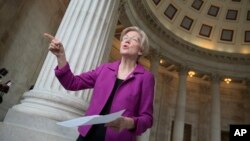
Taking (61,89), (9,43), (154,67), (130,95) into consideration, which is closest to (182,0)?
(154,67)

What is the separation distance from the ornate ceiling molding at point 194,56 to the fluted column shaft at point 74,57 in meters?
12.4

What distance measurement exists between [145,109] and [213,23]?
21700 mm

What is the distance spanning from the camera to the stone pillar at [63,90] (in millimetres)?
3914

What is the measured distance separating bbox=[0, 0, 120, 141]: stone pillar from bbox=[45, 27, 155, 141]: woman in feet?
5.69

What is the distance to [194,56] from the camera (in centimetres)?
2019

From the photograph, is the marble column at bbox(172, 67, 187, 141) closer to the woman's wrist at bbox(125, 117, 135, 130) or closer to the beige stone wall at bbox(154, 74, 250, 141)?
the beige stone wall at bbox(154, 74, 250, 141)

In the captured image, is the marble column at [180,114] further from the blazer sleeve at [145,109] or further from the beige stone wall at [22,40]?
the blazer sleeve at [145,109]

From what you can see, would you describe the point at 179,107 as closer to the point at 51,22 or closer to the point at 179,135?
the point at 179,135

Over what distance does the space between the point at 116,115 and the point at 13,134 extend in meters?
2.65

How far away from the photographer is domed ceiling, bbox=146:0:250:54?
21141 mm

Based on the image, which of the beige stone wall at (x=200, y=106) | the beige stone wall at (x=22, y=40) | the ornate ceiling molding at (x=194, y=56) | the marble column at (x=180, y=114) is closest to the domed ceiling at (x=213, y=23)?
the ornate ceiling molding at (x=194, y=56)

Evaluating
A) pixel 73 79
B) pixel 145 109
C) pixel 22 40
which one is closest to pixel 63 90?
pixel 73 79

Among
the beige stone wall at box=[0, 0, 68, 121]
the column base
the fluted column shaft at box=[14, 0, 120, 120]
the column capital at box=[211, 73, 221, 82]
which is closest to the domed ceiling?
the column capital at box=[211, 73, 221, 82]

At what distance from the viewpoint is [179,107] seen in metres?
17.7
